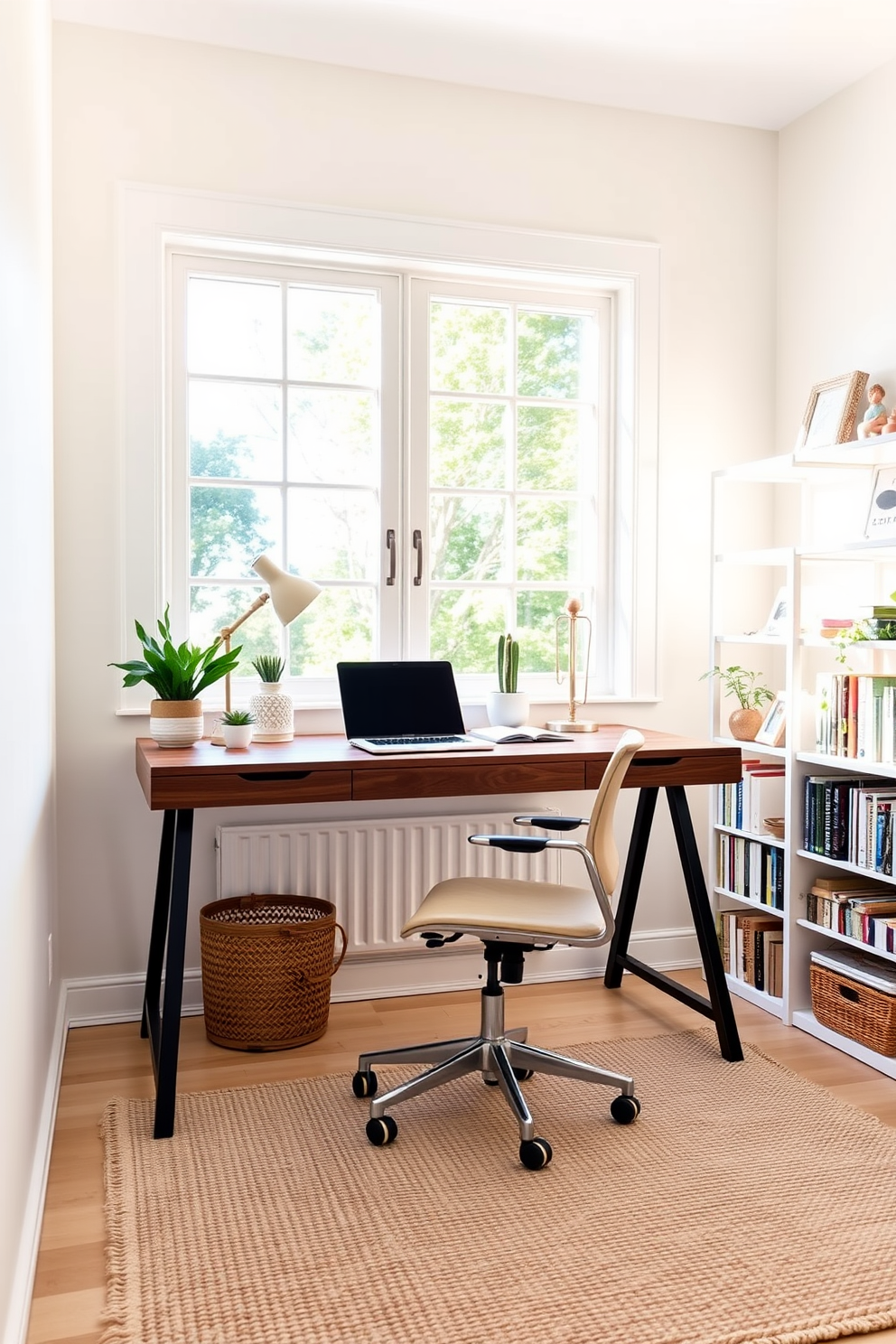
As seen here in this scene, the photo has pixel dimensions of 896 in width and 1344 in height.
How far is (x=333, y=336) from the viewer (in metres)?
3.37

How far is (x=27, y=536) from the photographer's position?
2080mm

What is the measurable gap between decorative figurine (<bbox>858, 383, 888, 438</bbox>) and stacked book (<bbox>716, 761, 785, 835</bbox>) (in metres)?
1.03

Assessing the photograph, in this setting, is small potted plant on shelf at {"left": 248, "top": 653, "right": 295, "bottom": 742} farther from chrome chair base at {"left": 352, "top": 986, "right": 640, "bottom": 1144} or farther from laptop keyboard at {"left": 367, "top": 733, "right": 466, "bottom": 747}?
chrome chair base at {"left": 352, "top": 986, "right": 640, "bottom": 1144}

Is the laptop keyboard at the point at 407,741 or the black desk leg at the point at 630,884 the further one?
the black desk leg at the point at 630,884

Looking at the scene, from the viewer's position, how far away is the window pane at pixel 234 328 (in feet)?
→ 10.6

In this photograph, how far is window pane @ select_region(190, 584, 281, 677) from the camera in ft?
10.7

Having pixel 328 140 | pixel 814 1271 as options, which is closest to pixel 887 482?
pixel 328 140

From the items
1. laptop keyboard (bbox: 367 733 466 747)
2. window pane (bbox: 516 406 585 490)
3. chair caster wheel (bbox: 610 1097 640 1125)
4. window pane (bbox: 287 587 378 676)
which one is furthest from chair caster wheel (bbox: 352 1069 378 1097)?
window pane (bbox: 516 406 585 490)

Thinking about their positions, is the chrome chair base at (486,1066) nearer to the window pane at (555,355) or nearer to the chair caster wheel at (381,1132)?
the chair caster wheel at (381,1132)

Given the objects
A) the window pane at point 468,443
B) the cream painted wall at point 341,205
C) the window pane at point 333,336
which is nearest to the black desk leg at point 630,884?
the cream painted wall at point 341,205

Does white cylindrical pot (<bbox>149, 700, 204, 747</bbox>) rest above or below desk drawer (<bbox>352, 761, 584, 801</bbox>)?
above

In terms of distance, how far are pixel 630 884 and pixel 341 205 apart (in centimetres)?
220

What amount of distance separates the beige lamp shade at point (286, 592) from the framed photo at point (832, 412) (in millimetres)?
1476

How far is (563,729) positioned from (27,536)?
169 centimetres
